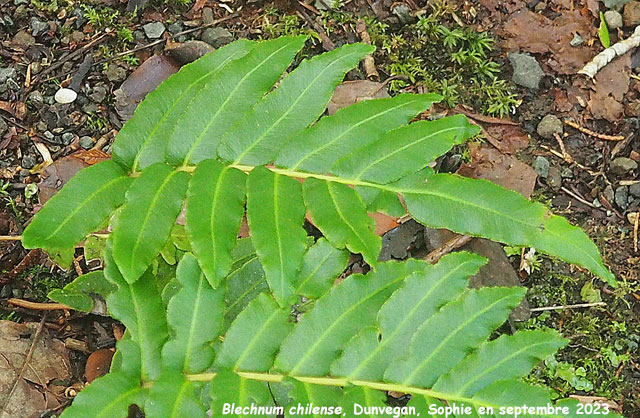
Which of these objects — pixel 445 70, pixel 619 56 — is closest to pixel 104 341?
pixel 445 70

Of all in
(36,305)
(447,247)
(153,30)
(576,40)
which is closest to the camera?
(36,305)

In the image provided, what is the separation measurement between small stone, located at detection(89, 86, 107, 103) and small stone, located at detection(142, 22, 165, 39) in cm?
42

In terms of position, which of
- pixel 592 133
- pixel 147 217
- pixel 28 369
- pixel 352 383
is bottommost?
pixel 592 133

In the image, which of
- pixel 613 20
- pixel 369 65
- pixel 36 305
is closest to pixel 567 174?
pixel 613 20

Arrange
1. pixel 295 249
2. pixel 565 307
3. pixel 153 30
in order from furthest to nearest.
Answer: pixel 153 30, pixel 565 307, pixel 295 249

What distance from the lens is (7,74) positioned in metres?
3.49

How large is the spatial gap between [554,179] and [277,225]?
2.19 m

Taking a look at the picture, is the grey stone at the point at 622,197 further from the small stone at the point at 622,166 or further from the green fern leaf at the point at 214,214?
the green fern leaf at the point at 214,214

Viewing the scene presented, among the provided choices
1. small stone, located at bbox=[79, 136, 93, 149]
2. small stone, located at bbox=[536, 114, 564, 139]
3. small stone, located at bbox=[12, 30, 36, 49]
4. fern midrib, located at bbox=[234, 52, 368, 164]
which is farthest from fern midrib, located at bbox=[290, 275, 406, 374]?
small stone, located at bbox=[12, 30, 36, 49]

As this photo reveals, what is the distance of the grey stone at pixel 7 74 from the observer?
348 cm

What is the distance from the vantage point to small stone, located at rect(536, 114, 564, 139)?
12.6 ft

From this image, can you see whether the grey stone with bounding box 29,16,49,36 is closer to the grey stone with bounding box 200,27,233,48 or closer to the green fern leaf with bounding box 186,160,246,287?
the grey stone with bounding box 200,27,233,48

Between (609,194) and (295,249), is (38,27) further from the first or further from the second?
(609,194)

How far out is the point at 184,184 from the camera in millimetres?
2314
